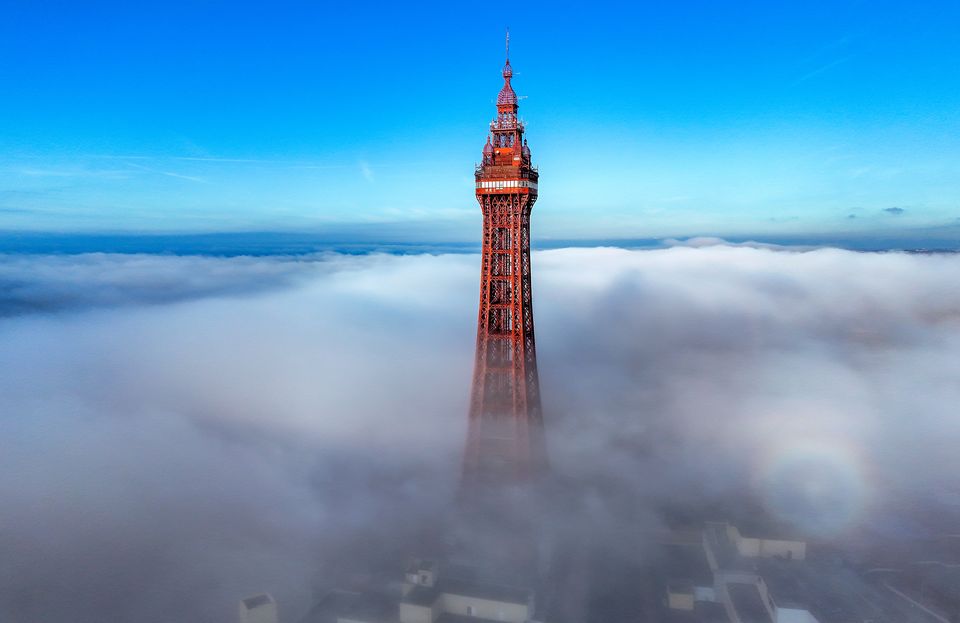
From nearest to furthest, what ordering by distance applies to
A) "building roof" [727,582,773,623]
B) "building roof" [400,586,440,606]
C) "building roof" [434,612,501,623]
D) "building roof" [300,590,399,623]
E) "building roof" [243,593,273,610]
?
"building roof" [300,590,399,623] < "building roof" [400,586,440,606] < "building roof" [243,593,273,610] < "building roof" [434,612,501,623] < "building roof" [727,582,773,623]

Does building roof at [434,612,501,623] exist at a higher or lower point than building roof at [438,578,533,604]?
lower

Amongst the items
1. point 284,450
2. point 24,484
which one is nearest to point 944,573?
point 284,450

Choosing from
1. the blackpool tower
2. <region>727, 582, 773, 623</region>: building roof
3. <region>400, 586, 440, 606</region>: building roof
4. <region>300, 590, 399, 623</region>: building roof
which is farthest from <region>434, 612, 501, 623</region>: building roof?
<region>727, 582, 773, 623</region>: building roof

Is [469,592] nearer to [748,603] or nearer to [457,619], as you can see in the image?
[457,619]

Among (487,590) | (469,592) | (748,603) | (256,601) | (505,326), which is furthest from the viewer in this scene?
(505,326)

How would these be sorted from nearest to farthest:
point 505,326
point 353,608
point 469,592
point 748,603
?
1. point 353,608
2. point 469,592
3. point 748,603
4. point 505,326

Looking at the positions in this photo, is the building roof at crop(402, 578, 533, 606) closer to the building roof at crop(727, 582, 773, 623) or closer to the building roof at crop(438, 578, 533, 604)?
the building roof at crop(438, 578, 533, 604)

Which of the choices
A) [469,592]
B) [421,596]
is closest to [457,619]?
[469,592]

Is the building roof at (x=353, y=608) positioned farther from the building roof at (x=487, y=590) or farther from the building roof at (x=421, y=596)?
the building roof at (x=487, y=590)

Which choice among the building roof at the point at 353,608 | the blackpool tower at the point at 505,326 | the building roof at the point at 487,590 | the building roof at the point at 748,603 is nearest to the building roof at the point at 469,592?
the building roof at the point at 487,590
